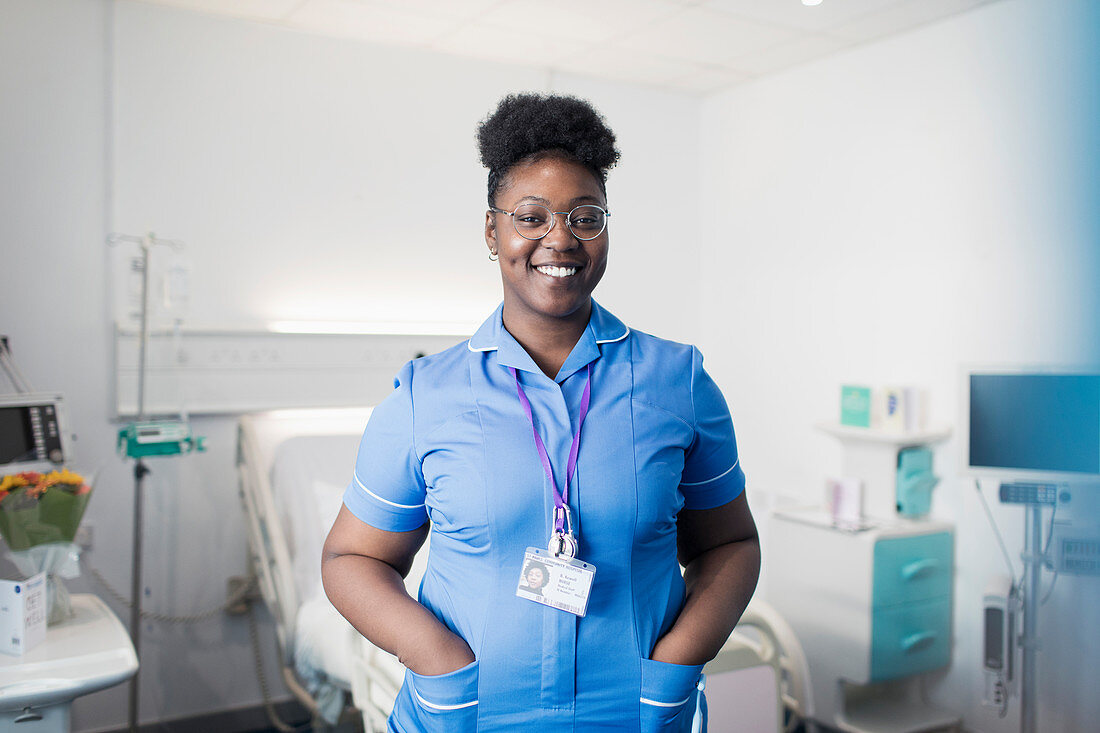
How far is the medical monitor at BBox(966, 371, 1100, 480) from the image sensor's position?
2547 mm

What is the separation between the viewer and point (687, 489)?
1174mm

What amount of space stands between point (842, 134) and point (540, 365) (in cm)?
285

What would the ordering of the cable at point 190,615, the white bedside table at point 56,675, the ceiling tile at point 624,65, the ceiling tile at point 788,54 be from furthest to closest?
the ceiling tile at point 624,65 → the ceiling tile at point 788,54 → the cable at point 190,615 → the white bedside table at point 56,675

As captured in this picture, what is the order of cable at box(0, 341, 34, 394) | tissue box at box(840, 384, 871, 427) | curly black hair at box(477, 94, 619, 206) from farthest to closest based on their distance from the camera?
tissue box at box(840, 384, 871, 427)
cable at box(0, 341, 34, 394)
curly black hair at box(477, 94, 619, 206)

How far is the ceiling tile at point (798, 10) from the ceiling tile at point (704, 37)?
61mm

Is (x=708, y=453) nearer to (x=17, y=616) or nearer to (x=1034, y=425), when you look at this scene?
(x=17, y=616)

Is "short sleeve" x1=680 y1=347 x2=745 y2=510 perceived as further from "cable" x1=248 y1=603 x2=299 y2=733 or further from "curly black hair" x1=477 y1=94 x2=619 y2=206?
"cable" x1=248 y1=603 x2=299 y2=733

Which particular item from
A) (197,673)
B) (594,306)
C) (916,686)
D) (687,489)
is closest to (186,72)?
(197,673)

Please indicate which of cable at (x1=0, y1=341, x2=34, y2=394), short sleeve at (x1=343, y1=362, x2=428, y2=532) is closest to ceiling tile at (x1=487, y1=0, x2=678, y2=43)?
cable at (x1=0, y1=341, x2=34, y2=394)

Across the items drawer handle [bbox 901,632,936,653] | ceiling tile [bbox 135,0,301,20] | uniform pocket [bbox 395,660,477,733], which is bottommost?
drawer handle [bbox 901,632,936,653]

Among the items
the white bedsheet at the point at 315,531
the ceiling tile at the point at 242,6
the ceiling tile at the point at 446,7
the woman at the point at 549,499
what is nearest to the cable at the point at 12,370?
the white bedsheet at the point at 315,531

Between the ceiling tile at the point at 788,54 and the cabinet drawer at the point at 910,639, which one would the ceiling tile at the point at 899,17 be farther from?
the cabinet drawer at the point at 910,639

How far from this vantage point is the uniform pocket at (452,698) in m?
1.04

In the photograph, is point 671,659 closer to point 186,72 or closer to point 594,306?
point 594,306
